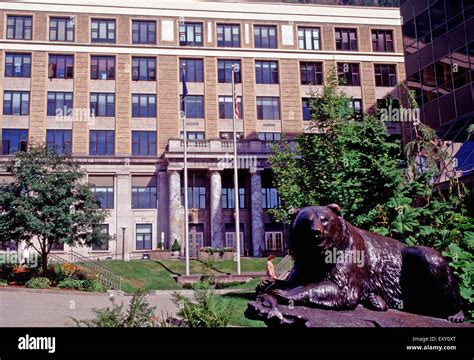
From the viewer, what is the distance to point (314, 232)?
404 cm

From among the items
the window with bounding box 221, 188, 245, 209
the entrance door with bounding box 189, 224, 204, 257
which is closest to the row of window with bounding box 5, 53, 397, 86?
the window with bounding box 221, 188, 245, 209

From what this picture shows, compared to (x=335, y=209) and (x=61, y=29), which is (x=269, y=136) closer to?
(x=61, y=29)

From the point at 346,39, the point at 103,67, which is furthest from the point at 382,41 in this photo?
the point at 103,67

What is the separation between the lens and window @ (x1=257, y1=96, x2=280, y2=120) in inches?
1932

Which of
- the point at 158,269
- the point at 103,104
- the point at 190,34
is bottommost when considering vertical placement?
the point at 158,269

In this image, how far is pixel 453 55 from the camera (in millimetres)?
23312

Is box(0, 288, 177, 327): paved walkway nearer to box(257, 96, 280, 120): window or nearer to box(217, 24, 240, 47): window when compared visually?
box(257, 96, 280, 120): window

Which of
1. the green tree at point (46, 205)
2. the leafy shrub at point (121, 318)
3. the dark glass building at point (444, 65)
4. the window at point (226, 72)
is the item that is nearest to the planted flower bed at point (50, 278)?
the green tree at point (46, 205)

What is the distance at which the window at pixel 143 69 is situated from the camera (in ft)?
158

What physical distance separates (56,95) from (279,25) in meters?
23.9

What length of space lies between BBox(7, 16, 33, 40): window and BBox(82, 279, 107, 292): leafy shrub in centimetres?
3155

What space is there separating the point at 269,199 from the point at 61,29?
2676 cm

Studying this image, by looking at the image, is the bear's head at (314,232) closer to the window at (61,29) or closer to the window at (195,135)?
the window at (195,135)

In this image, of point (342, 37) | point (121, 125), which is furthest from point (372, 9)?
point (121, 125)
